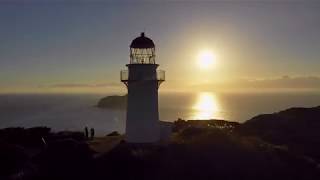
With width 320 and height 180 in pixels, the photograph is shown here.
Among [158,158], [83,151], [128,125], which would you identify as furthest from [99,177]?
[128,125]

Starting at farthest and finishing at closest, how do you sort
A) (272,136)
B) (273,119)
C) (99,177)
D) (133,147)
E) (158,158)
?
(273,119) → (272,136) → (133,147) → (158,158) → (99,177)

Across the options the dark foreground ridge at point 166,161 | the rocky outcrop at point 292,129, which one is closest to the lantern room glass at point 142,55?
the dark foreground ridge at point 166,161

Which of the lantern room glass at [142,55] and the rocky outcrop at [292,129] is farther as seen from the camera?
the rocky outcrop at [292,129]

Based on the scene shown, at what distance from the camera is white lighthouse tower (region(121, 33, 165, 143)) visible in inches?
1246

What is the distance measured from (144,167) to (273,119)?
77.5 feet

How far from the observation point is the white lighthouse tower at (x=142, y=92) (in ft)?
104

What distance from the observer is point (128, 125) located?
32.3 m

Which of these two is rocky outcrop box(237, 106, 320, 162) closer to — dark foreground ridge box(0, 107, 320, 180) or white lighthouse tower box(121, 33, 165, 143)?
dark foreground ridge box(0, 107, 320, 180)

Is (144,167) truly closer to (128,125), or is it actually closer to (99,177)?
(99,177)

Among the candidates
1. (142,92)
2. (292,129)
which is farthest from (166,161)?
(292,129)

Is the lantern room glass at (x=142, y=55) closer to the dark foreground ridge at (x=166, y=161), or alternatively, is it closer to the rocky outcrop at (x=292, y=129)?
the dark foreground ridge at (x=166, y=161)

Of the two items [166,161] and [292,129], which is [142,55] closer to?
[166,161]

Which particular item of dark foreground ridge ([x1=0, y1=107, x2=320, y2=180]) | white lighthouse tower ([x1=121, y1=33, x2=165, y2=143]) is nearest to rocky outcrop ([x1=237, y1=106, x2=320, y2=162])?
dark foreground ridge ([x1=0, y1=107, x2=320, y2=180])

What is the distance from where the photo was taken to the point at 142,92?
3167 centimetres
